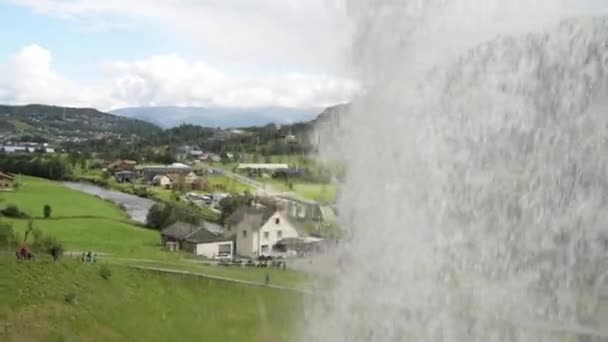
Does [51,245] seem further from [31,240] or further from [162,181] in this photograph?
[162,181]

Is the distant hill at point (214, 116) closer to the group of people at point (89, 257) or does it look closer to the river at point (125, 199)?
the river at point (125, 199)

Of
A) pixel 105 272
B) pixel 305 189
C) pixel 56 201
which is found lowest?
pixel 105 272

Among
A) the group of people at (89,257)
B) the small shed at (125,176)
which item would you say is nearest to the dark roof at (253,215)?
the group of people at (89,257)

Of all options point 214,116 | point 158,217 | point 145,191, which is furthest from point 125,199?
point 214,116

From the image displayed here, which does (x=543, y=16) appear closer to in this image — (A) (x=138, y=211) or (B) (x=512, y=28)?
(B) (x=512, y=28)

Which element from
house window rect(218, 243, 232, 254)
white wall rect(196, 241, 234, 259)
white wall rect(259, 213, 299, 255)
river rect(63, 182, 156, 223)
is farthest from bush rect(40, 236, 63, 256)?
white wall rect(259, 213, 299, 255)

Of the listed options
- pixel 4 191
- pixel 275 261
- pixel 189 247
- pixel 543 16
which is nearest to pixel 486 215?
pixel 543 16

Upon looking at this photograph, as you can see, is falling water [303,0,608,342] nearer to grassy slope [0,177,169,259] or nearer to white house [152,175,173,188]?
grassy slope [0,177,169,259]
